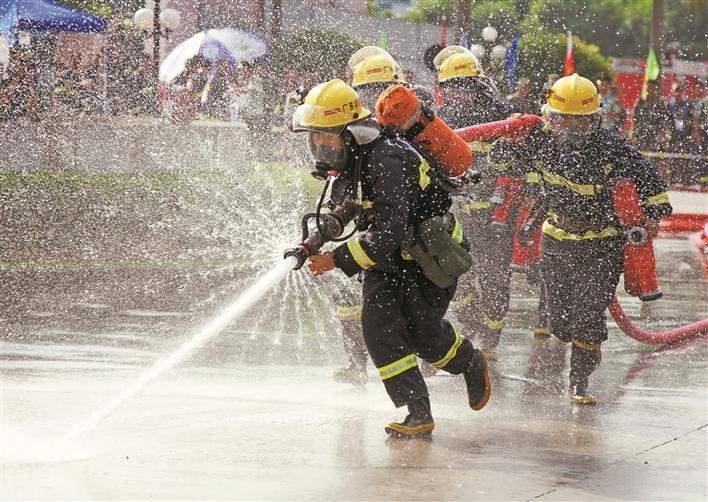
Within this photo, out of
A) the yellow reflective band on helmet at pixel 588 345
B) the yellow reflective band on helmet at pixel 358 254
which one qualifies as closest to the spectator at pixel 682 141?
the yellow reflective band on helmet at pixel 588 345

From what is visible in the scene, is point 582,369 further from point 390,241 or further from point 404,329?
point 390,241

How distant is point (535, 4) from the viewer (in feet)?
275

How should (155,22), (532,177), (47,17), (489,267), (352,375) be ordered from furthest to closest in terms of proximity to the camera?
1. (47,17)
2. (155,22)
3. (489,267)
4. (532,177)
5. (352,375)

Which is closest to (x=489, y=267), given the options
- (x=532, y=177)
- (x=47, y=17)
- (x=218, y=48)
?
(x=532, y=177)

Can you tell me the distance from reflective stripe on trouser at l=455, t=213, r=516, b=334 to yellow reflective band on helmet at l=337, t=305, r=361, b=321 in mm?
1323

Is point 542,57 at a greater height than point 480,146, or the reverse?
point 542,57

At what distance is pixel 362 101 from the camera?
8062 mm

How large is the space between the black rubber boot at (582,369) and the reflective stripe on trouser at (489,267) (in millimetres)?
1313

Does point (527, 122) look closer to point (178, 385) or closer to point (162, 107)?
point (178, 385)

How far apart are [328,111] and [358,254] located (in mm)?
630

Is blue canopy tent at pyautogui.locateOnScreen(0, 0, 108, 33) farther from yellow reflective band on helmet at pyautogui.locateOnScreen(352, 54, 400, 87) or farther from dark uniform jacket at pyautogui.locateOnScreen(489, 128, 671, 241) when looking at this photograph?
dark uniform jacket at pyautogui.locateOnScreen(489, 128, 671, 241)

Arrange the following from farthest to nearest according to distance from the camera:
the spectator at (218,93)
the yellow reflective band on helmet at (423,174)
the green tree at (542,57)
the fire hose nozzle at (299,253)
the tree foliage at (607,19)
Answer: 1. the tree foliage at (607,19)
2. the green tree at (542,57)
3. the spectator at (218,93)
4. the yellow reflective band on helmet at (423,174)
5. the fire hose nozzle at (299,253)

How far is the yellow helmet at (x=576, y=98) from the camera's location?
7246 mm

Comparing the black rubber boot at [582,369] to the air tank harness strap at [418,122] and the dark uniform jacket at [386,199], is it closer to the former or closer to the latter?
the dark uniform jacket at [386,199]
